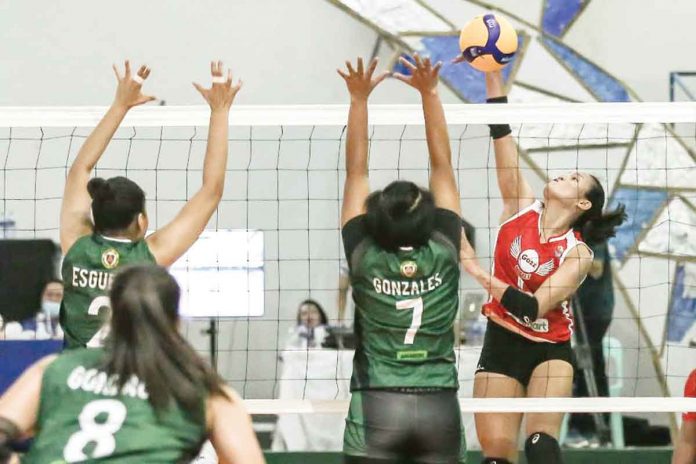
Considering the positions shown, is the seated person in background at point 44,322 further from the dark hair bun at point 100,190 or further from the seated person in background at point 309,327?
the dark hair bun at point 100,190

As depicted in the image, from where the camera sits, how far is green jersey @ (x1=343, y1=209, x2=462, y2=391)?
4.93 meters

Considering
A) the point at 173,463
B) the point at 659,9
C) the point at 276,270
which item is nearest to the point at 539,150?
the point at 659,9

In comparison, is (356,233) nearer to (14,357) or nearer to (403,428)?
(403,428)

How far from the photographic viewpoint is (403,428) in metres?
4.81

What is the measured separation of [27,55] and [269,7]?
7.68 feet

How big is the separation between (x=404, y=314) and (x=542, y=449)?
1.41 metres

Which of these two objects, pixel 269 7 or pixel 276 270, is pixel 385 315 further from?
pixel 269 7

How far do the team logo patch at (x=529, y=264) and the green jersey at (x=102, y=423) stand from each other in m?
3.19

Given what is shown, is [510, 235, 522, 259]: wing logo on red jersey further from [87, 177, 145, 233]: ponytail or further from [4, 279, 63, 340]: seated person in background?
[4, 279, 63, 340]: seated person in background

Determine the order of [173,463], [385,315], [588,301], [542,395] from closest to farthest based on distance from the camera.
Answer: [173,463] → [385,315] → [542,395] → [588,301]

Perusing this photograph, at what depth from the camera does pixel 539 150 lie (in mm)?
11336

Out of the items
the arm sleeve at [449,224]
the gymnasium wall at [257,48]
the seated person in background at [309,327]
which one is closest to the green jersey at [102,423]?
the arm sleeve at [449,224]

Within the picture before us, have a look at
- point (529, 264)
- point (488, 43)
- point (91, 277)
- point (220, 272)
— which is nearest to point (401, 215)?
point (91, 277)

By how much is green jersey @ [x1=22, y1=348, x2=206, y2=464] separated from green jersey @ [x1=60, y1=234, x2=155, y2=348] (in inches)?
68.1
